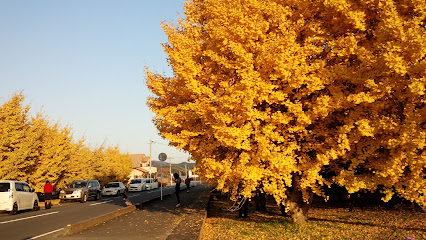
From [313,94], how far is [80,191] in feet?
72.0

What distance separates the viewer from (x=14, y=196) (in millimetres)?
18703

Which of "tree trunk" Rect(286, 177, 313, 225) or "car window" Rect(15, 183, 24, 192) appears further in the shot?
"car window" Rect(15, 183, 24, 192)

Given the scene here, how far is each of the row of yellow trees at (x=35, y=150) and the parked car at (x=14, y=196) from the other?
3.80 m

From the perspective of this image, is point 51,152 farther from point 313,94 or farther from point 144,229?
point 313,94

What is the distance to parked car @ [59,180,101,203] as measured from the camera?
2869 centimetres

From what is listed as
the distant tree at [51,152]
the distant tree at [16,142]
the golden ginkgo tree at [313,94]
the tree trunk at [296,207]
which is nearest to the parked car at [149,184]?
the distant tree at [51,152]

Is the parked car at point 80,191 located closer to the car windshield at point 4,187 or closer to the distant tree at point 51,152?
the distant tree at point 51,152

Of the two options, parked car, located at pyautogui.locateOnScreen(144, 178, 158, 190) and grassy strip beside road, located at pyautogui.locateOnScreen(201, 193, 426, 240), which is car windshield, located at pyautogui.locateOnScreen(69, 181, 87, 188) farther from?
parked car, located at pyautogui.locateOnScreen(144, 178, 158, 190)

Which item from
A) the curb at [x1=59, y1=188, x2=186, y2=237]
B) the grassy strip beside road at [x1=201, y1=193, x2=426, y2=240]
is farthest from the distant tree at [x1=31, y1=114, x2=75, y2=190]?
the grassy strip beside road at [x1=201, y1=193, x2=426, y2=240]

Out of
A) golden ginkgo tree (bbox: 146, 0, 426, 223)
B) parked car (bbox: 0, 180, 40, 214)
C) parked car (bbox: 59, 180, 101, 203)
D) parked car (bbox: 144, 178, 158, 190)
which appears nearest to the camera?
Answer: golden ginkgo tree (bbox: 146, 0, 426, 223)

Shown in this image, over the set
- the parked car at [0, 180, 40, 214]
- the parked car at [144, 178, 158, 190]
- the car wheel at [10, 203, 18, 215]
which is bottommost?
the car wheel at [10, 203, 18, 215]

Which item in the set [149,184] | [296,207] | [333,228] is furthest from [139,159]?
[333,228]

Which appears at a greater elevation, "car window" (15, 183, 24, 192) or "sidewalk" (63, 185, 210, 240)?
"car window" (15, 183, 24, 192)

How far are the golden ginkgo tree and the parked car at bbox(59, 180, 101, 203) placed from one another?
18.0 m
